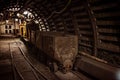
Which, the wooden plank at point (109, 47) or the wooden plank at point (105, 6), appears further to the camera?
the wooden plank at point (109, 47)

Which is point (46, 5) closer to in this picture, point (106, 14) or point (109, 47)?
point (106, 14)

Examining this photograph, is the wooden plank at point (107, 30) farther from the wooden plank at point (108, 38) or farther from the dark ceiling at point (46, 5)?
the dark ceiling at point (46, 5)

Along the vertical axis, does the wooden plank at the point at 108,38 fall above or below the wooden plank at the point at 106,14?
below

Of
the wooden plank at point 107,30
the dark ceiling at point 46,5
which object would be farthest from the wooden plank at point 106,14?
the dark ceiling at point 46,5

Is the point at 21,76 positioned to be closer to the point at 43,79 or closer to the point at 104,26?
the point at 43,79

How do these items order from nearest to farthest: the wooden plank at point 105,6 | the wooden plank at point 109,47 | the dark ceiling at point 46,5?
the wooden plank at point 105,6, the wooden plank at point 109,47, the dark ceiling at point 46,5

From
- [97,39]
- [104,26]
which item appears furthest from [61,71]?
[104,26]

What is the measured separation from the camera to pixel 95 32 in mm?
7938

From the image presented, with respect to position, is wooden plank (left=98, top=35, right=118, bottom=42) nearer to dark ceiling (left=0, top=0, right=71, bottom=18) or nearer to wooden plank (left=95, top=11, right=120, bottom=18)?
wooden plank (left=95, top=11, right=120, bottom=18)

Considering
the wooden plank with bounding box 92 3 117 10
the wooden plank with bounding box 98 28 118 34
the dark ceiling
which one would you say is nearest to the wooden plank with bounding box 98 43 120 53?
the wooden plank with bounding box 98 28 118 34

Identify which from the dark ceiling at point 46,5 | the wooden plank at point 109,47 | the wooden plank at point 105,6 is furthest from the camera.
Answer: the dark ceiling at point 46,5

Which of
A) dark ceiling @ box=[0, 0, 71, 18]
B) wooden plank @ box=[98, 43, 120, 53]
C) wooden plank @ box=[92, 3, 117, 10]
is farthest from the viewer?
dark ceiling @ box=[0, 0, 71, 18]

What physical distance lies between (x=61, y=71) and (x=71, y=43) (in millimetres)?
1643

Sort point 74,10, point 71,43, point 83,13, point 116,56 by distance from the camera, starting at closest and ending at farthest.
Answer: point 116,56
point 71,43
point 83,13
point 74,10
